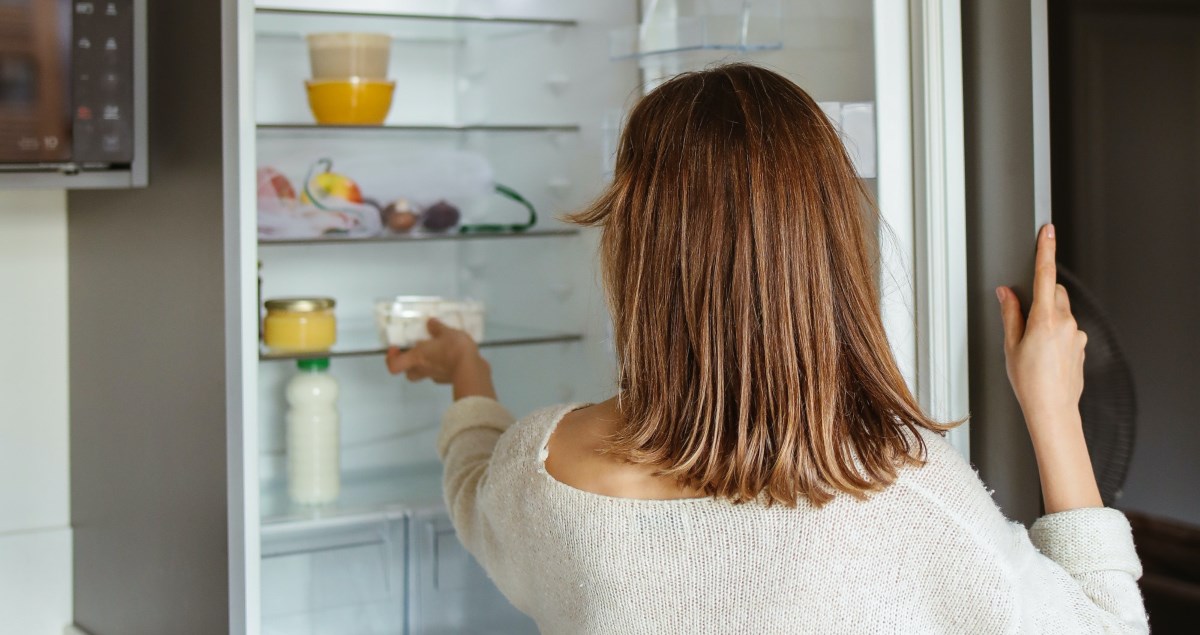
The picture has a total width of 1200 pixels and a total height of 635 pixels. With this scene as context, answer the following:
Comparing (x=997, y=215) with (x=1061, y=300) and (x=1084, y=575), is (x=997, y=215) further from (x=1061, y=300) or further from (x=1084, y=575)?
(x=1084, y=575)

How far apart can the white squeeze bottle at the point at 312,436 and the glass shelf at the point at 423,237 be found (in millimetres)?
181

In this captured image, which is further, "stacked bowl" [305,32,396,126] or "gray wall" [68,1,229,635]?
"stacked bowl" [305,32,396,126]

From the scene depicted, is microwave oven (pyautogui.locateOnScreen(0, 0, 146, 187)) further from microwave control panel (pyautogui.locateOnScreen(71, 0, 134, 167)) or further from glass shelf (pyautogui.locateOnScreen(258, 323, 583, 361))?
glass shelf (pyautogui.locateOnScreen(258, 323, 583, 361))

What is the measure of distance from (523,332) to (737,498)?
1137 millimetres

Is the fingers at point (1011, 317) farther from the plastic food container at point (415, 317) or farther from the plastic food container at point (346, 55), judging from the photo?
the plastic food container at point (346, 55)

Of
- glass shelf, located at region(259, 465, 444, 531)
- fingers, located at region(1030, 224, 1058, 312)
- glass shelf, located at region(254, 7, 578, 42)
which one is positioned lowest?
glass shelf, located at region(259, 465, 444, 531)

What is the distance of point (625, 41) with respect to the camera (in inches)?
72.2

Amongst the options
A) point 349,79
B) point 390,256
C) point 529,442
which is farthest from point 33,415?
point 529,442

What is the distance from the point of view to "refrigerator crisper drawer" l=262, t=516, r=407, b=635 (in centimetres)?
180

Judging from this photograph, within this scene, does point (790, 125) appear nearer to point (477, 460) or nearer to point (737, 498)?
point (737, 498)

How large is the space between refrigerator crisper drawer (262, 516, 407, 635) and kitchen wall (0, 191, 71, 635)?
0.39 meters

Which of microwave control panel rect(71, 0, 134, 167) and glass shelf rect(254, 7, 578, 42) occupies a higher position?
glass shelf rect(254, 7, 578, 42)

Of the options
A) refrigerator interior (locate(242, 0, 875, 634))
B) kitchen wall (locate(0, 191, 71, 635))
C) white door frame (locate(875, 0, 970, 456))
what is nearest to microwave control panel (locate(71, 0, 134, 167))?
refrigerator interior (locate(242, 0, 875, 634))

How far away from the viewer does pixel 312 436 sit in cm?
179
